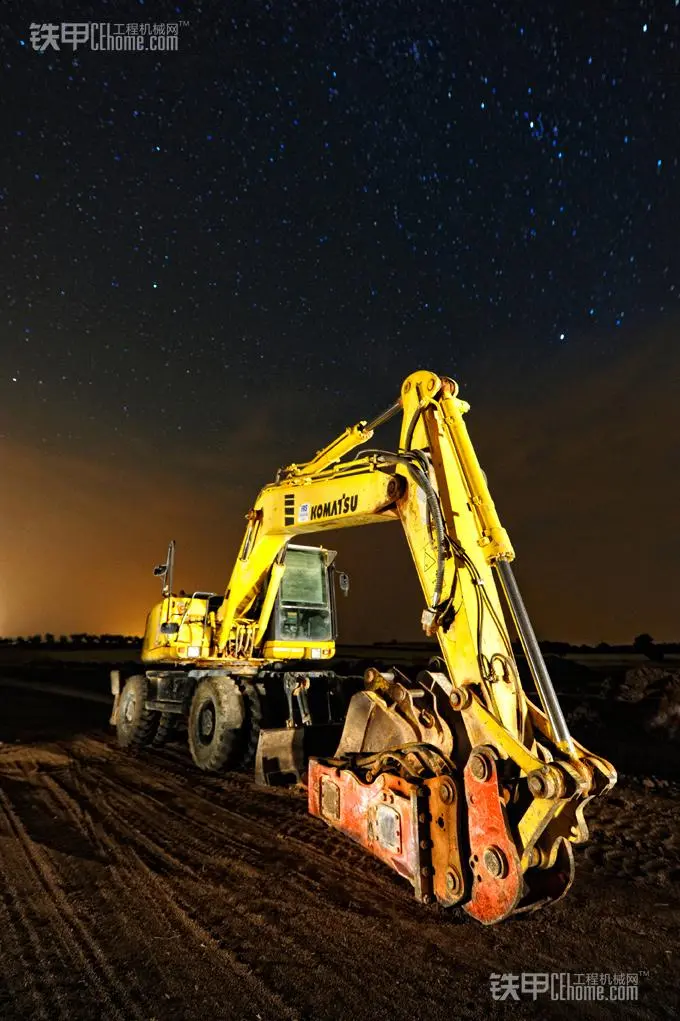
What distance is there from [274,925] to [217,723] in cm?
474

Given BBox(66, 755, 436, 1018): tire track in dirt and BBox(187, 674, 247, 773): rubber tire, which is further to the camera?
BBox(187, 674, 247, 773): rubber tire

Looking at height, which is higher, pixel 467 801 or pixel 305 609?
pixel 305 609

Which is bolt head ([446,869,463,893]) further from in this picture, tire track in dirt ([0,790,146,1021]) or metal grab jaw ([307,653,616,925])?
tire track in dirt ([0,790,146,1021])

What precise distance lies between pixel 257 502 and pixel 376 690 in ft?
13.7

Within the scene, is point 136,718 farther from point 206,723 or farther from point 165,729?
point 206,723

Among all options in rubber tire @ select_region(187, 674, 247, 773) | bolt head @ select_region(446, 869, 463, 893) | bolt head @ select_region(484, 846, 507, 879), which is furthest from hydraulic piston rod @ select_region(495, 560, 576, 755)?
rubber tire @ select_region(187, 674, 247, 773)

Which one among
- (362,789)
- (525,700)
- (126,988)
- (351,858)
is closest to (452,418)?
(525,700)

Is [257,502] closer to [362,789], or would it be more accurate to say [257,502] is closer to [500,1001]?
[362,789]

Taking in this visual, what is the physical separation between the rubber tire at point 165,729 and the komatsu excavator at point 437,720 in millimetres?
2460

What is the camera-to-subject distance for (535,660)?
15.1 ft

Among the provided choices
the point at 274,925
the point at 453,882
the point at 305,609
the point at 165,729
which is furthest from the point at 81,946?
the point at 165,729

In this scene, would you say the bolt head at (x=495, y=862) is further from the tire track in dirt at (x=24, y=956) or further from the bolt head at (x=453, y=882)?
the tire track in dirt at (x=24, y=956)

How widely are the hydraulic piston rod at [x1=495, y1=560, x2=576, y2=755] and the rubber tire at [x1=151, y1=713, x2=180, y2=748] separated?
8.29 metres

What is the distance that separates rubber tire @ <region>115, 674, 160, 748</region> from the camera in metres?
11.5
